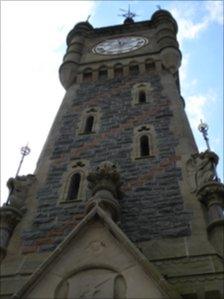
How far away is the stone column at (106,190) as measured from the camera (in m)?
10.5

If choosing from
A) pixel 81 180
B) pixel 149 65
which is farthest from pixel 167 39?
pixel 81 180

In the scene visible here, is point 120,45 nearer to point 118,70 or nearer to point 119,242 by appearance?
point 118,70

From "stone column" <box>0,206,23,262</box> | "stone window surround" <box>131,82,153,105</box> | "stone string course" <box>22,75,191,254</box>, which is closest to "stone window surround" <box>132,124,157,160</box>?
"stone string course" <box>22,75,191,254</box>

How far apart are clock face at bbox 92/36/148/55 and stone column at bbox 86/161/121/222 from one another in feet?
34.7

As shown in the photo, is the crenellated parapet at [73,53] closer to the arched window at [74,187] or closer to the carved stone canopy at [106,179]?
the arched window at [74,187]

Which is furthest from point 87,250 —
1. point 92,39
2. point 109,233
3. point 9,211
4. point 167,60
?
point 92,39

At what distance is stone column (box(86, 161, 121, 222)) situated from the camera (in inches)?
412

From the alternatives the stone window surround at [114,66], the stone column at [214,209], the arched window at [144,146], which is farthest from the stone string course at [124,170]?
A: the stone window surround at [114,66]

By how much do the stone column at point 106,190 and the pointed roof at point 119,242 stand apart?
1.80ft

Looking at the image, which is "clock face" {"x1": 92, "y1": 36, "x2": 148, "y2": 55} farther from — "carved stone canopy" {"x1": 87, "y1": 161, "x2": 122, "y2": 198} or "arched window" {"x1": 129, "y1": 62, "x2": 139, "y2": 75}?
"carved stone canopy" {"x1": 87, "y1": 161, "x2": 122, "y2": 198}

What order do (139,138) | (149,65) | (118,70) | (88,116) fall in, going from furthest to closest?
(118,70), (149,65), (88,116), (139,138)

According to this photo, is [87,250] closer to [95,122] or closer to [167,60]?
[95,122]

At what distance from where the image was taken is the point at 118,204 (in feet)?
35.2

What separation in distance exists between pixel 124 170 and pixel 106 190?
1.77 m
